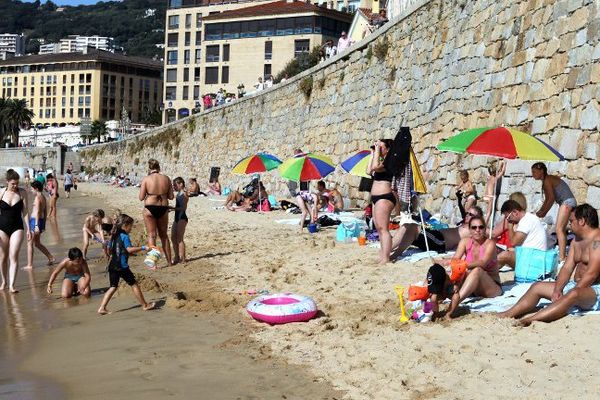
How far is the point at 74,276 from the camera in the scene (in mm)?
9578

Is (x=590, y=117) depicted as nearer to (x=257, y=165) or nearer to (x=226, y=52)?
(x=257, y=165)

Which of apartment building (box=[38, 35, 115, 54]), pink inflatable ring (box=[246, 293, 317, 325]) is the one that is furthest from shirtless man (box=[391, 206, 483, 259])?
apartment building (box=[38, 35, 115, 54])

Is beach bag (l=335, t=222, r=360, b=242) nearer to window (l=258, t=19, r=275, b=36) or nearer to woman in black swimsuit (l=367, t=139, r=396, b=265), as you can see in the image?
woman in black swimsuit (l=367, t=139, r=396, b=265)

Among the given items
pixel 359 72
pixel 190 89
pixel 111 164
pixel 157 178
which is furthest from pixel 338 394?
pixel 190 89

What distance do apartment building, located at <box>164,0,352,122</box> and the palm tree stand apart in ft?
→ 86.8

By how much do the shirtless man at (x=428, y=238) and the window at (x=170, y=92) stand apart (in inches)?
A: 2479

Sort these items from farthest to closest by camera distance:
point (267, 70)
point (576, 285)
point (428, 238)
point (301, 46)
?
point (267, 70), point (301, 46), point (428, 238), point (576, 285)

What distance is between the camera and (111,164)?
5538 cm

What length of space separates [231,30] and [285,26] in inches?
213

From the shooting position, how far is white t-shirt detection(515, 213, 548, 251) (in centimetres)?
836

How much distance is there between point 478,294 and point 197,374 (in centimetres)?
282

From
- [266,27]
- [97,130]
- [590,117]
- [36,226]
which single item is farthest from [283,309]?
[97,130]

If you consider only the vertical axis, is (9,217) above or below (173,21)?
below

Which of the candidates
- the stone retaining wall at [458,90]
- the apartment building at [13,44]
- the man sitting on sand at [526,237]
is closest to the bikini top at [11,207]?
the man sitting on sand at [526,237]
